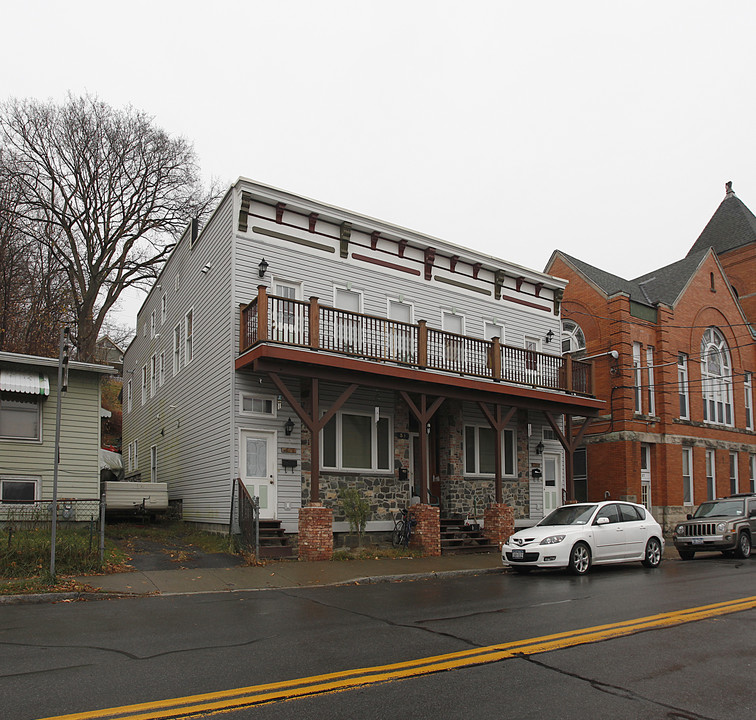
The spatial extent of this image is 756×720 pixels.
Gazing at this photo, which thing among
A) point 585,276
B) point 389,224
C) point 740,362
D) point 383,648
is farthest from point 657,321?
point 383,648

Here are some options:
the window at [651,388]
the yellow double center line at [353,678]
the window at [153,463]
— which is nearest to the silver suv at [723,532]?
the window at [651,388]

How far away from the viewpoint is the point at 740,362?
111ft

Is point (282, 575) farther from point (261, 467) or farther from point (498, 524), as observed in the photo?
point (498, 524)

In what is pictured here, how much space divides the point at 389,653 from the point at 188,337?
53.3ft

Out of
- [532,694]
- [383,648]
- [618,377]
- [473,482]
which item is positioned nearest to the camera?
[532,694]

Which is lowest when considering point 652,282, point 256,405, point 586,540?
point 586,540

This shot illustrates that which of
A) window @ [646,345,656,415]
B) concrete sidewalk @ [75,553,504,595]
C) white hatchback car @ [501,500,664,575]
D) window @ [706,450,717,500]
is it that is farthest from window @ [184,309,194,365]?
window @ [706,450,717,500]

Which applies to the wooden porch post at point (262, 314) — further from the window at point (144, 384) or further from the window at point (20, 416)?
the window at point (144, 384)

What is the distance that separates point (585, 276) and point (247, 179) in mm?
16721

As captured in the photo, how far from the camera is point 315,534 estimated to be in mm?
15781

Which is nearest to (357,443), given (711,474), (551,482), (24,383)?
(24,383)

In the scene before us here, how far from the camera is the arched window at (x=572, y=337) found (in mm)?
29859

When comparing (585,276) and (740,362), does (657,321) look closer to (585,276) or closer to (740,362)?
(585,276)

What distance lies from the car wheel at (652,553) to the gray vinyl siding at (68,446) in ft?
41.8
